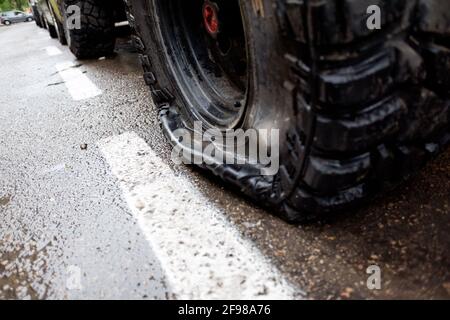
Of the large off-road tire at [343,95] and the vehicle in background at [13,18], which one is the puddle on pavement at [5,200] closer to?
the large off-road tire at [343,95]

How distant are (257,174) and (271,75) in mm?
301

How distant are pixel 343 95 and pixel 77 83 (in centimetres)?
280

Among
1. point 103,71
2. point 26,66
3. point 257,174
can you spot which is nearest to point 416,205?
point 257,174

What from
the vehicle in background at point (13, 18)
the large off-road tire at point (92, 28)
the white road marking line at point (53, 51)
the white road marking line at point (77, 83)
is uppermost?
the vehicle in background at point (13, 18)

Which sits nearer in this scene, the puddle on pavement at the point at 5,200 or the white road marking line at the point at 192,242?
the white road marking line at the point at 192,242

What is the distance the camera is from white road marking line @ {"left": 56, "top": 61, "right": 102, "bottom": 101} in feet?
9.01

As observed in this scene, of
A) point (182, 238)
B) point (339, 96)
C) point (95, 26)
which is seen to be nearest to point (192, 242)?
point (182, 238)

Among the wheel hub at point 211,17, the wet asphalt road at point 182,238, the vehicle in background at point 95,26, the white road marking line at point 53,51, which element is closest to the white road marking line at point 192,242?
the wet asphalt road at point 182,238

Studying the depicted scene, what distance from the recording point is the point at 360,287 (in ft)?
2.90

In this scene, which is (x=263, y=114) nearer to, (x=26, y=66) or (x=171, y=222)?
(x=171, y=222)

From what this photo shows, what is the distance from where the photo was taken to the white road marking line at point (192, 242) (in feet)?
3.05

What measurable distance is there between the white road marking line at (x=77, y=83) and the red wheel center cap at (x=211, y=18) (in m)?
1.57

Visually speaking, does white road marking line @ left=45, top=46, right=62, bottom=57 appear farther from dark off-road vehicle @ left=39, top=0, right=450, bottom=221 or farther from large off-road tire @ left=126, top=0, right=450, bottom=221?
large off-road tire @ left=126, top=0, right=450, bottom=221

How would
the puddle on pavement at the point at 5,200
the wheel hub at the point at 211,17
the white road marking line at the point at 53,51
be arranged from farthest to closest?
the white road marking line at the point at 53,51 < the puddle on pavement at the point at 5,200 < the wheel hub at the point at 211,17
